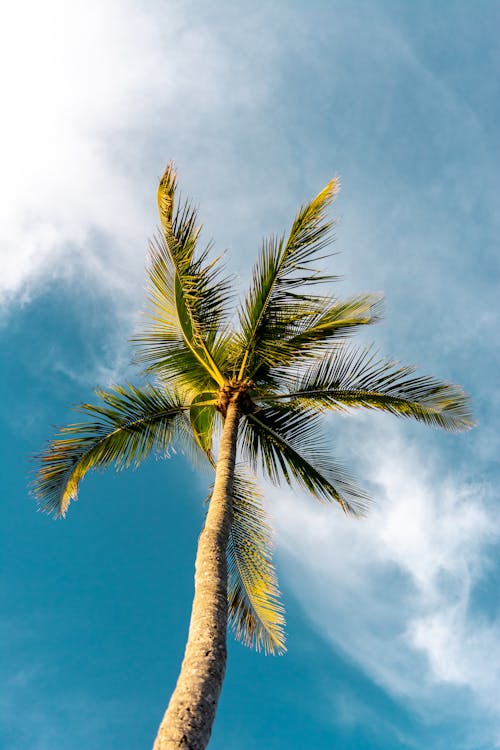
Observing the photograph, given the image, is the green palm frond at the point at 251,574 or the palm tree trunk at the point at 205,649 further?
the green palm frond at the point at 251,574

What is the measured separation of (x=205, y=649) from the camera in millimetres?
4262

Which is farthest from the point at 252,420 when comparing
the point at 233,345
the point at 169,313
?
the point at 169,313

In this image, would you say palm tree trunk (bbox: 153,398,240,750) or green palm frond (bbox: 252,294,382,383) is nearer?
palm tree trunk (bbox: 153,398,240,750)

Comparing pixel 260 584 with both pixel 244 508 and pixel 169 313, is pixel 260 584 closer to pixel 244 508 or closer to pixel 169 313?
pixel 244 508

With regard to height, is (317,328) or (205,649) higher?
(317,328)

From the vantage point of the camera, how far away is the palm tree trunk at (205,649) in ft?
11.5

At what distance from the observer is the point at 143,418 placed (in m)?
8.64

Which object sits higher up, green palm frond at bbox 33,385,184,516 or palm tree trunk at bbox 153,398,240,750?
green palm frond at bbox 33,385,184,516

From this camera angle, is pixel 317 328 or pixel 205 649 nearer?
pixel 205 649

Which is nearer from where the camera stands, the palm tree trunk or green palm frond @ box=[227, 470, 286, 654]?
the palm tree trunk

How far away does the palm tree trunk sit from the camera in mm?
3506

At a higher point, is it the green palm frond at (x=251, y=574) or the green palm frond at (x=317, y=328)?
the green palm frond at (x=317, y=328)

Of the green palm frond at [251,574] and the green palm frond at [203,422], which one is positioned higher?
the green palm frond at [203,422]

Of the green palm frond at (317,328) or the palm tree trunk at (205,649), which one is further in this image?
the green palm frond at (317,328)
